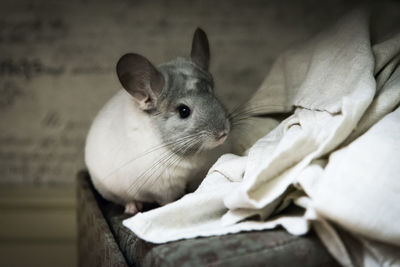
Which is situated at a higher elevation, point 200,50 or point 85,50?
point 200,50

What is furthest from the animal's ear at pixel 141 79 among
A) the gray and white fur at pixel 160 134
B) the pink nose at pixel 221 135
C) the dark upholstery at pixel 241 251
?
the dark upholstery at pixel 241 251

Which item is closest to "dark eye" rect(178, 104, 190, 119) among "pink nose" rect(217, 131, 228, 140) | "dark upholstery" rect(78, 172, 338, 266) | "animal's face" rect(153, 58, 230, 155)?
"animal's face" rect(153, 58, 230, 155)

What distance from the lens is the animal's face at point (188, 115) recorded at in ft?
4.05

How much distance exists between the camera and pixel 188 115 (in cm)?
127

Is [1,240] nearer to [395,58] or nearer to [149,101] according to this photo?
[149,101]

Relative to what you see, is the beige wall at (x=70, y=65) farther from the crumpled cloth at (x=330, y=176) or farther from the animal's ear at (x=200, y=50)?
the crumpled cloth at (x=330, y=176)

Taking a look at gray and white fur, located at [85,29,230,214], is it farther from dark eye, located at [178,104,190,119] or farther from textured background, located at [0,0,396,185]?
textured background, located at [0,0,396,185]

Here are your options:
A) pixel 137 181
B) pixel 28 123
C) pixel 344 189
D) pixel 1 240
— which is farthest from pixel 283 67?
pixel 1 240

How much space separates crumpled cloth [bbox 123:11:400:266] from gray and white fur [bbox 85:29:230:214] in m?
0.17

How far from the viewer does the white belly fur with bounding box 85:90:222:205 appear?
1.28 meters

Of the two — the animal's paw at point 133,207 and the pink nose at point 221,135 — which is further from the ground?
the pink nose at point 221,135

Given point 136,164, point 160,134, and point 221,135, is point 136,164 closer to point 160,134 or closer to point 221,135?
point 160,134

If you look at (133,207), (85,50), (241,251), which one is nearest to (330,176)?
(241,251)

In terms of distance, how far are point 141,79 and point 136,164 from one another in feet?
0.80
